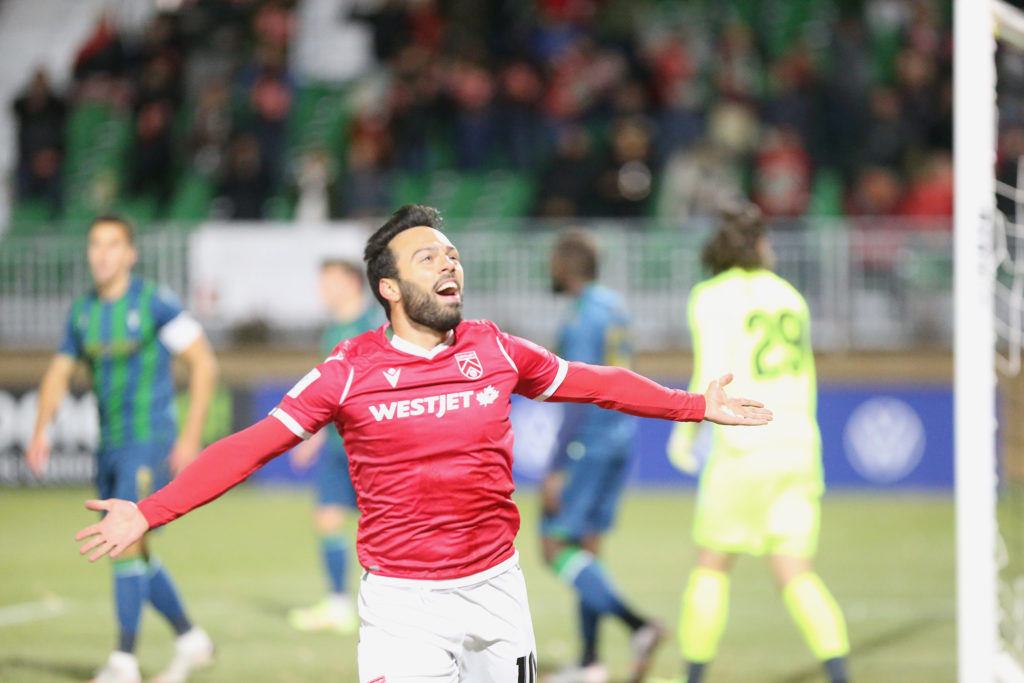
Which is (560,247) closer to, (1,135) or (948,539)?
(948,539)

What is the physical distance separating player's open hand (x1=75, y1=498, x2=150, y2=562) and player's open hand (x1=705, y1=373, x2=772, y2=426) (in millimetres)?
1702

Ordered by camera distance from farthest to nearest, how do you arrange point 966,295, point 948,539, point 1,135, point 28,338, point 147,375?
point 1,135 < point 28,338 < point 948,539 < point 147,375 < point 966,295

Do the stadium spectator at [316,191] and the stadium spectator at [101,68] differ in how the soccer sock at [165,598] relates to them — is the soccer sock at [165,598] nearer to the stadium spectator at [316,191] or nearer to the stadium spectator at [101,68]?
the stadium spectator at [316,191]

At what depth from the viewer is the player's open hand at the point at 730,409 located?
398cm

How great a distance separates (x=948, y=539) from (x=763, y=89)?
7893 mm

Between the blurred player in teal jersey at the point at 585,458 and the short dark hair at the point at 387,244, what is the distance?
8.08 feet

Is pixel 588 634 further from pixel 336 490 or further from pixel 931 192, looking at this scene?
pixel 931 192

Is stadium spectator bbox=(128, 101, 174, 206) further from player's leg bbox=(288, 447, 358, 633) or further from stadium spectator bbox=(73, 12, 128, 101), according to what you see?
player's leg bbox=(288, 447, 358, 633)

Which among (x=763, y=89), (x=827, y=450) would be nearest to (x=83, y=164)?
(x=763, y=89)

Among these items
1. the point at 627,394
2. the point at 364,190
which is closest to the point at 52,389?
the point at 627,394

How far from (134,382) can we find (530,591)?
3.69m

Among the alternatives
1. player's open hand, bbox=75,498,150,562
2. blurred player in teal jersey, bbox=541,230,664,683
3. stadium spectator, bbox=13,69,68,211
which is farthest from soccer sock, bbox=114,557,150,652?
stadium spectator, bbox=13,69,68,211

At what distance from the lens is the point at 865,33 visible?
17750mm

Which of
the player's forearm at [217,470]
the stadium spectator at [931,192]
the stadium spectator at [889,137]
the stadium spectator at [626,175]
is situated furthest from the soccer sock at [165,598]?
the stadium spectator at [889,137]
